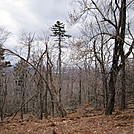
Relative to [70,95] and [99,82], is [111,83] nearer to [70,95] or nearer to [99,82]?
[99,82]

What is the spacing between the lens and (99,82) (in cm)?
1184

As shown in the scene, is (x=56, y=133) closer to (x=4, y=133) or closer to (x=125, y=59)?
(x=4, y=133)

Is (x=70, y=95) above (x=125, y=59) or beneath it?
beneath

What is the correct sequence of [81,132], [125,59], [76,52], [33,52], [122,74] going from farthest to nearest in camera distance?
1. [33,52]
2. [122,74]
3. [125,59]
4. [76,52]
5. [81,132]

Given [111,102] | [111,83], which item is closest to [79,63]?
[111,83]

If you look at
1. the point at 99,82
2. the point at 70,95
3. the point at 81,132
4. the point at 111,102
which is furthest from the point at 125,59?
the point at 70,95

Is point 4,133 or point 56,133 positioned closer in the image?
point 56,133

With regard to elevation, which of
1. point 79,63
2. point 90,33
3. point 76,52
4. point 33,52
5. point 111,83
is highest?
point 90,33

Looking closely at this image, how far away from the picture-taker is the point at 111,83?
729 cm

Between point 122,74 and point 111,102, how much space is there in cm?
175

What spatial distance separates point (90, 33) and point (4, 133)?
850 centimetres

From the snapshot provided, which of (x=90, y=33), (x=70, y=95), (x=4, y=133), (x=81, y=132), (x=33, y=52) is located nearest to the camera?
(x=81, y=132)

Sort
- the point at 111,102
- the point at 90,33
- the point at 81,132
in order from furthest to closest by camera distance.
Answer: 1. the point at 90,33
2. the point at 111,102
3. the point at 81,132

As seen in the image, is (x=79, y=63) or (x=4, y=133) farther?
(x=79, y=63)
